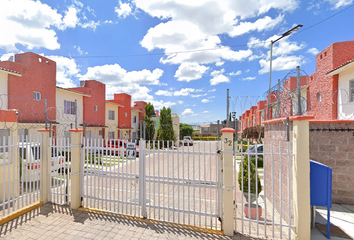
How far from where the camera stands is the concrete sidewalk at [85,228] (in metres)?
3.77

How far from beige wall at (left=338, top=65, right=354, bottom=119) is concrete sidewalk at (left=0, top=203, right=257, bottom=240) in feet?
29.0

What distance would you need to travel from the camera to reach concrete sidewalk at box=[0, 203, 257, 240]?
3.77 m

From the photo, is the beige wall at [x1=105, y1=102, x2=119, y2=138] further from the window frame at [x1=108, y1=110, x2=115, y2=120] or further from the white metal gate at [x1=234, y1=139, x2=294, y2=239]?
the white metal gate at [x1=234, y1=139, x2=294, y2=239]

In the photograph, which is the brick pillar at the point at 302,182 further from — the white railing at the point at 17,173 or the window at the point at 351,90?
the window at the point at 351,90

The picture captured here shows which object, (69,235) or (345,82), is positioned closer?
(69,235)

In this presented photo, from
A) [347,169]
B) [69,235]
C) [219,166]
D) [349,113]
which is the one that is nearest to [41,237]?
[69,235]

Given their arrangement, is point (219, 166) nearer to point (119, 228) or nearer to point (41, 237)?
point (119, 228)

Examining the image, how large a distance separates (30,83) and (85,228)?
13632 millimetres

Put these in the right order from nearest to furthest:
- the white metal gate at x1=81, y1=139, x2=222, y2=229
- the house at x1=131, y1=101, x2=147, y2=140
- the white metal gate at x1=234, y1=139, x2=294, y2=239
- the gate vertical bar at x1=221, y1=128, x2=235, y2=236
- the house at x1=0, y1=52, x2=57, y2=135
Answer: the white metal gate at x1=234, y1=139, x2=294, y2=239
the gate vertical bar at x1=221, y1=128, x2=235, y2=236
the white metal gate at x1=81, y1=139, x2=222, y2=229
the house at x1=0, y1=52, x2=57, y2=135
the house at x1=131, y1=101, x2=147, y2=140

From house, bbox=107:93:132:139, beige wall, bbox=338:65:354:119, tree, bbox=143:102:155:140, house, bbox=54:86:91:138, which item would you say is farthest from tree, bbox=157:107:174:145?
beige wall, bbox=338:65:354:119

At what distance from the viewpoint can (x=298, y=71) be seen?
11.6 ft

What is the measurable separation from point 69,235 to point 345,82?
41.9 ft

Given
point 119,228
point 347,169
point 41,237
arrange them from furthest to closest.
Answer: point 347,169, point 119,228, point 41,237

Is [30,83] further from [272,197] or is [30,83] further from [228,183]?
[272,197]
